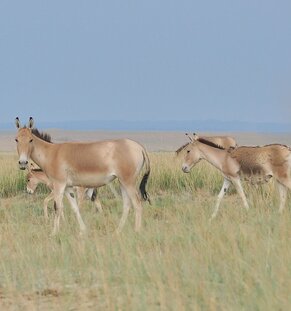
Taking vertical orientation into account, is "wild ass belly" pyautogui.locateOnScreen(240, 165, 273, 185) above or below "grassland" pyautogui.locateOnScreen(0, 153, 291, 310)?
above

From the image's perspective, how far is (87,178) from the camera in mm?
12430

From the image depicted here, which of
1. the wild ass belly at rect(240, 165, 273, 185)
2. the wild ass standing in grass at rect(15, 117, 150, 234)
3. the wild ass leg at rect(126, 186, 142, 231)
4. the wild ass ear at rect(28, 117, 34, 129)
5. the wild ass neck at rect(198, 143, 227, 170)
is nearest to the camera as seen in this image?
the wild ass leg at rect(126, 186, 142, 231)

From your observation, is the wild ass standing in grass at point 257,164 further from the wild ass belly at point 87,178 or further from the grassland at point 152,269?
the grassland at point 152,269

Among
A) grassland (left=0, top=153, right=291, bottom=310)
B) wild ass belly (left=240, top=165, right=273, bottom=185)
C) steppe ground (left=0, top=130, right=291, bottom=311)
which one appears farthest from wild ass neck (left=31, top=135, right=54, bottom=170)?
wild ass belly (left=240, top=165, right=273, bottom=185)

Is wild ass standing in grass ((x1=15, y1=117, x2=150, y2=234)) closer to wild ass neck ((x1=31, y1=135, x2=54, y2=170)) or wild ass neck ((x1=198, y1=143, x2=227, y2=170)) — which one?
wild ass neck ((x1=31, y1=135, x2=54, y2=170))

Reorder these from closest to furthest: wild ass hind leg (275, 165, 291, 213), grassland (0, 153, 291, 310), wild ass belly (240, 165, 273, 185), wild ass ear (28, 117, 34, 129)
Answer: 1. grassland (0, 153, 291, 310)
2. wild ass ear (28, 117, 34, 129)
3. wild ass hind leg (275, 165, 291, 213)
4. wild ass belly (240, 165, 273, 185)

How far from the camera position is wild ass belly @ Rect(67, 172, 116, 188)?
1243cm

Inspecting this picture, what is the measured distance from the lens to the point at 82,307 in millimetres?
6129

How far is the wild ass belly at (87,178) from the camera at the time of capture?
12430 millimetres

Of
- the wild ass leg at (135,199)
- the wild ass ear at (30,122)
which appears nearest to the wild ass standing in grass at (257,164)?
the wild ass leg at (135,199)

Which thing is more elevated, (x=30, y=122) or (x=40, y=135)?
(x=30, y=122)

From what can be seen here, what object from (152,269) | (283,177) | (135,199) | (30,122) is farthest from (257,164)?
(152,269)

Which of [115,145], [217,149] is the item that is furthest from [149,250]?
[217,149]

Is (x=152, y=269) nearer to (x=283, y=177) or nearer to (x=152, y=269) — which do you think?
(x=152, y=269)
